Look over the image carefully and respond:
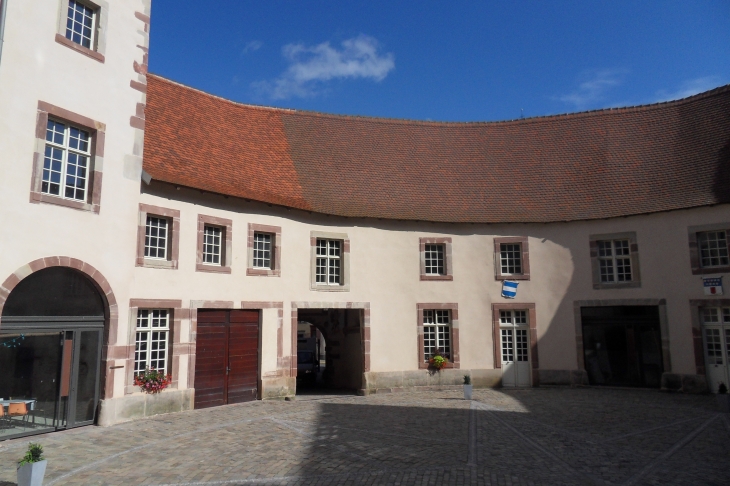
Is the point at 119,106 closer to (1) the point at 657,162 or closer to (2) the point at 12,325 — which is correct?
(2) the point at 12,325

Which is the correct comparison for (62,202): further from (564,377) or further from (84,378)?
(564,377)

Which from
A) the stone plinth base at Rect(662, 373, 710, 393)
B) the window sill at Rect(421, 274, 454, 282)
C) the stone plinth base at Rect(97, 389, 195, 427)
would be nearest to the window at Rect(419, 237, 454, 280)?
the window sill at Rect(421, 274, 454, 282)

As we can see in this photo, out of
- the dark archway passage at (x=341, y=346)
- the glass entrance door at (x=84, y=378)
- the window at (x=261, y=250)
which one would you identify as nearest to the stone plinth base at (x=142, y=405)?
the glass entrance door at (x=84, y=378)

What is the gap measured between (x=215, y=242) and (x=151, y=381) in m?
4.03

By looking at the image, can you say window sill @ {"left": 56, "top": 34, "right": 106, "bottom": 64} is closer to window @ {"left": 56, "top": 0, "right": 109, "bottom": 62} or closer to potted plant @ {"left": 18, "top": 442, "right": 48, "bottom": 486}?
window @ {"left": 56, "top": 0, "right": 109, "bottom": 62}

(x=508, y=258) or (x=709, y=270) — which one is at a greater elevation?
(x=508, y=258)

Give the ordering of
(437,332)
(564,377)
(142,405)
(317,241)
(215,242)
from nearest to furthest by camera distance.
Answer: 1. (142,405)
2. (215,242)
3. (317,241)
4. (564,377)
5. (437,332)

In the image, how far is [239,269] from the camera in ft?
51.3

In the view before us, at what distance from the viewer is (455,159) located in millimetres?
21797

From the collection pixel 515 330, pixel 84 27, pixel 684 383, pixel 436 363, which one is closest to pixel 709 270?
pixel 684 383

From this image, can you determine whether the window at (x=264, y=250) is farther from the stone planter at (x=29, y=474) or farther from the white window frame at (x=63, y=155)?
the stone planter at (x=29, y=474)

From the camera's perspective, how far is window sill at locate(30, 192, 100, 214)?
35.5 feet

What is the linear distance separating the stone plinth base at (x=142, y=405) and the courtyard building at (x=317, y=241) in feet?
0.19

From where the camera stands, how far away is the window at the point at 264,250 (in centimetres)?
1600
